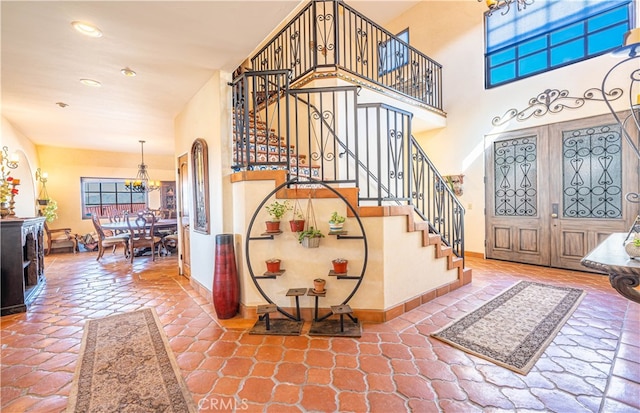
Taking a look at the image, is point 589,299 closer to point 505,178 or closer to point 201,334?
point 505,178

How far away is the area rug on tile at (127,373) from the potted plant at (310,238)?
1.41 m

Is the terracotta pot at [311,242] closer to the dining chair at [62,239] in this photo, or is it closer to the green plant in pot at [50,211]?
the dining chair at [62,239]

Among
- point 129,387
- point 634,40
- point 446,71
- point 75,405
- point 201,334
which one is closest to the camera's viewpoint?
point 634,40

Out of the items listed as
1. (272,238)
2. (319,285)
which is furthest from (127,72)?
(319,285)

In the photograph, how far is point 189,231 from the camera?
171 inches

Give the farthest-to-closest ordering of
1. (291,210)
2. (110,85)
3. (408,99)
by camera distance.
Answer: (408,99)
(110,85)
(291,210)

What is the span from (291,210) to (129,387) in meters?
1.83

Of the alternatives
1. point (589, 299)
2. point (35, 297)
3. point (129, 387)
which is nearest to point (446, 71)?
point (589, 299)

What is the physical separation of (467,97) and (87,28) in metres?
6.05

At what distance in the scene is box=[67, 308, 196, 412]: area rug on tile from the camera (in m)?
1.71

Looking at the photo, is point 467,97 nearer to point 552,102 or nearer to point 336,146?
point 552,102

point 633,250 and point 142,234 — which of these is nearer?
point 633,250

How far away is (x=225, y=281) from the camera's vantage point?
292 centimetres

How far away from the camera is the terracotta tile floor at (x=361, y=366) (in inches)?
66.6
